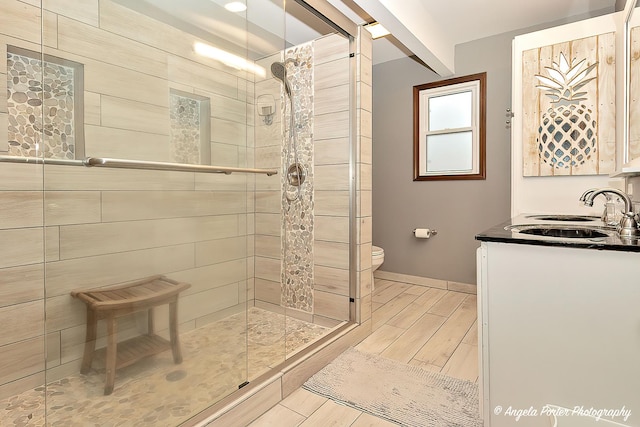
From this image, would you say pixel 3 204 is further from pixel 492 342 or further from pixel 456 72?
pixel 456 72

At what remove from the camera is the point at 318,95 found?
8.38 ft

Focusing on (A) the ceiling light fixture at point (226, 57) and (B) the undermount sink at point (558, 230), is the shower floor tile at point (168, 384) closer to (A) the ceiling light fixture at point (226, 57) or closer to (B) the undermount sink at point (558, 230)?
(A) the ceiling light fixture at point (226, 57)

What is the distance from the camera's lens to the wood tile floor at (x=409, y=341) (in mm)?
1579

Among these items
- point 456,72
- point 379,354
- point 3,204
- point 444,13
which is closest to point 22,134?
point 3,204

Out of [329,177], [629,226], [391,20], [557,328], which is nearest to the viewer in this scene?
Answer: [557,328]

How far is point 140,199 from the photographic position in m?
1.28

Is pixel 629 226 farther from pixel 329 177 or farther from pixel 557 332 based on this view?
pixel 329 177

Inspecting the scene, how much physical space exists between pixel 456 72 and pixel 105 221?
327 centimetres

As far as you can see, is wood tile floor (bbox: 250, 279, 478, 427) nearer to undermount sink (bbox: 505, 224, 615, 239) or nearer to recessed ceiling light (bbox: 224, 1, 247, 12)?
undermount sink (bbox: 505, 224, 615, 239)

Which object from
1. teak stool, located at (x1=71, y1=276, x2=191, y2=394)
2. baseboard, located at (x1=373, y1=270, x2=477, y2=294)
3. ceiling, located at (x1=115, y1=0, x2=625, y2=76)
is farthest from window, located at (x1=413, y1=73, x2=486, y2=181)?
teak stool, located at (x1=71, y1=276, x2=191, y2=394)

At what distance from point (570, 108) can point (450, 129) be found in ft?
3.74

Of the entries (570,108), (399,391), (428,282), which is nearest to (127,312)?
(399,391)

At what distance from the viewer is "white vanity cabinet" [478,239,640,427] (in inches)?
44.9

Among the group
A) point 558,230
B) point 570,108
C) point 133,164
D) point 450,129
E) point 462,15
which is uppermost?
point 462,15
